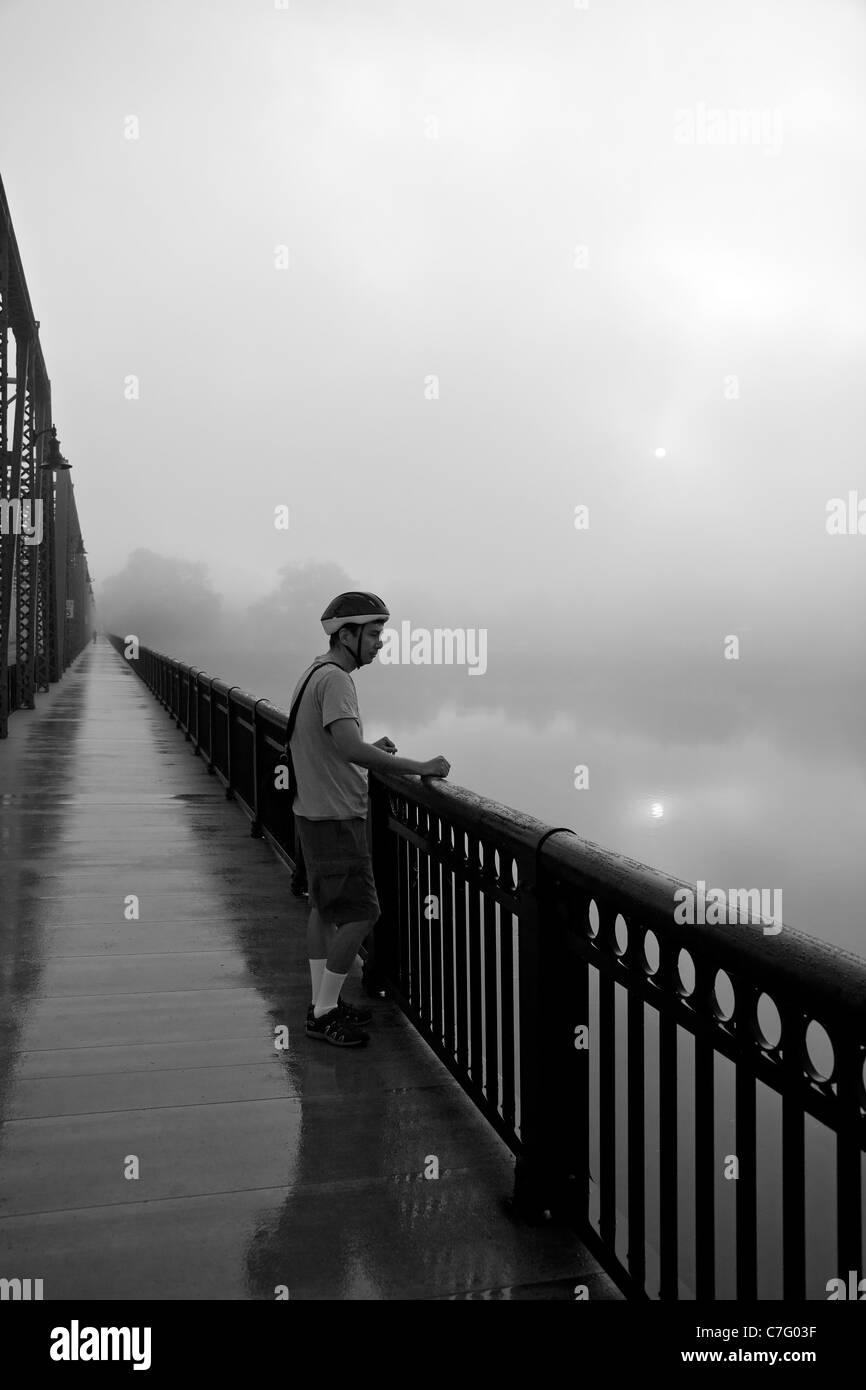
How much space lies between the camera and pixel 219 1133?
393cm

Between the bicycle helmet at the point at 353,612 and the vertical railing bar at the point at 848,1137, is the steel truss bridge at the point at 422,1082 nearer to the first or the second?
the vertical railing bar at the point at 848,1137

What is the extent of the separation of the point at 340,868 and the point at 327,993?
0.67 m

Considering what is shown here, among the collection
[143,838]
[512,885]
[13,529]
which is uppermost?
[13,529]

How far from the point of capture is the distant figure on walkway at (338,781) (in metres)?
4.42

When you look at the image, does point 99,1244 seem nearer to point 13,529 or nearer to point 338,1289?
point 338,1289

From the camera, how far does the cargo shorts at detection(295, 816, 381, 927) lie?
4590 millimetres

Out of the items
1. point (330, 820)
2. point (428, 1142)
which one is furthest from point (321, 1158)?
point (330, 820)

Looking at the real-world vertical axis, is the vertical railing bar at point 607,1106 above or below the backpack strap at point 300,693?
below

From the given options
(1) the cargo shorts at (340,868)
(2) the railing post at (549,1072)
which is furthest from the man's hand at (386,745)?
(2) the railing post at (549,1072)

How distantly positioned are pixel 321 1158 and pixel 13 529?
1865 centimetres

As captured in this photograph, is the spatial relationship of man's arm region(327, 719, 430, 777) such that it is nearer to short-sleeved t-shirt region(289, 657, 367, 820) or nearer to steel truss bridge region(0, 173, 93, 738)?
short-sleeved t-shirt region(289, 657, 367, 820)

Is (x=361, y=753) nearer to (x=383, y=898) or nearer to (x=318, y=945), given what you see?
(x=318, y=945)
